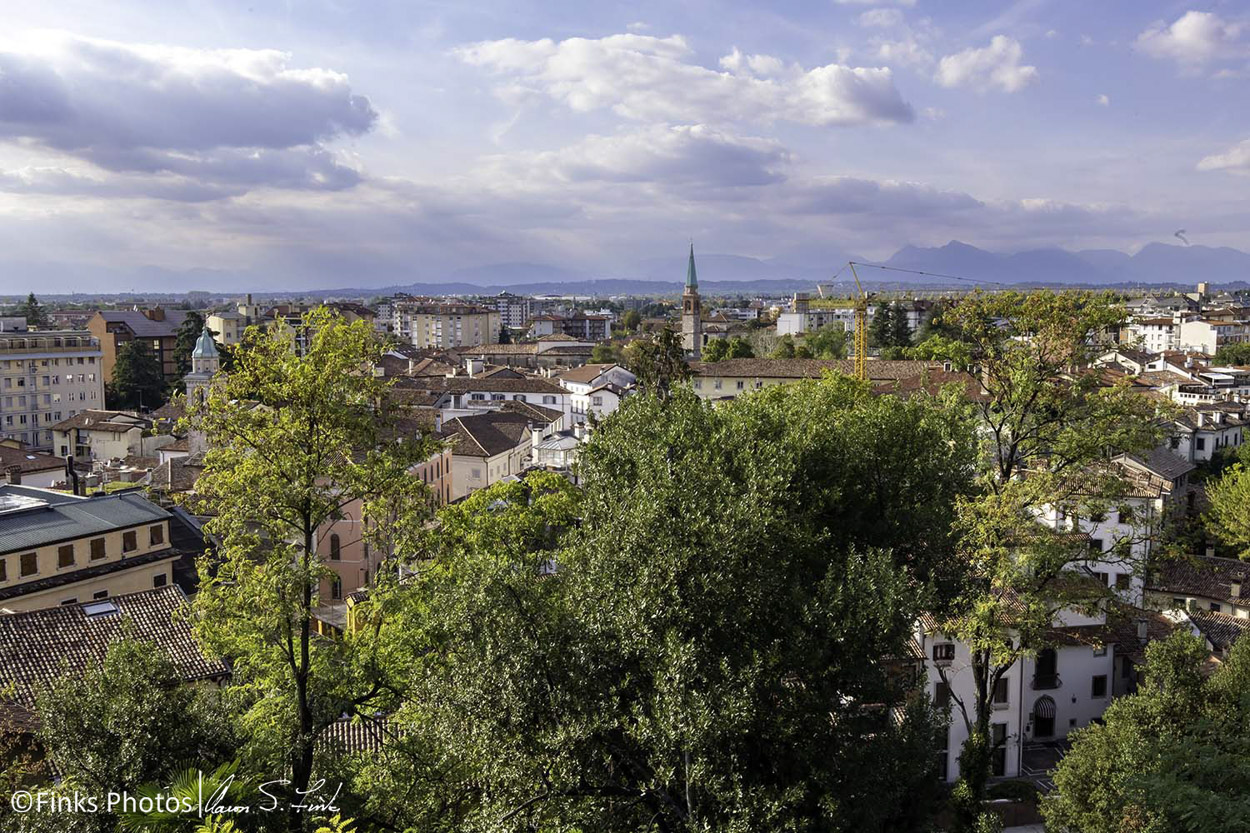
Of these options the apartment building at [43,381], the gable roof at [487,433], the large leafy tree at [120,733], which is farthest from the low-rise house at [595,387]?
the large leafy tree at [120,733]

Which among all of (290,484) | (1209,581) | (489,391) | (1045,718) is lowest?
(1045,718)

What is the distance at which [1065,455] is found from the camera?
18.5m

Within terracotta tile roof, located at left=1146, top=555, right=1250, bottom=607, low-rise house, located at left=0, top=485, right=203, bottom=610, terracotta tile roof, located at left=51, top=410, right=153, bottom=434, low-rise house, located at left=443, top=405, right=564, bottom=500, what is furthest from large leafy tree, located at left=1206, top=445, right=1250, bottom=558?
terracotta tile roof, located at left=51, top=410, right=153, bottom=434

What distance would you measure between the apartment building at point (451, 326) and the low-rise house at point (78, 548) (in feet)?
418

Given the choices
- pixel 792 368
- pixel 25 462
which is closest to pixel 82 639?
pixel 25 462

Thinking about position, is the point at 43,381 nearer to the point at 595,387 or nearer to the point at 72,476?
the point at 595,387

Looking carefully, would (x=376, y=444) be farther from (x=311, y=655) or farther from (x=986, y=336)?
(x=986, y=336)

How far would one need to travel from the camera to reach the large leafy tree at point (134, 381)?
8625 centimetres

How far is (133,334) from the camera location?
106 m

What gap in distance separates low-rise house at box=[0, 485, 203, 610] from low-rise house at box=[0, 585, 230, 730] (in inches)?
168

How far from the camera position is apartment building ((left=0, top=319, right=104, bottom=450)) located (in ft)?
242

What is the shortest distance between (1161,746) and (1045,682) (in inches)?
536

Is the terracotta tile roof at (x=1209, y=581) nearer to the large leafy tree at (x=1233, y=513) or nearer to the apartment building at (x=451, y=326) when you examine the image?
the large leafy tree at (x=1233, y=513)

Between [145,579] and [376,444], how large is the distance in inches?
671
